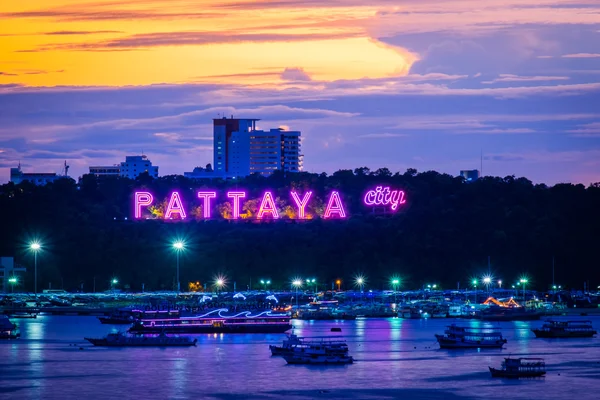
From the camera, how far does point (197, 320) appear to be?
150 m

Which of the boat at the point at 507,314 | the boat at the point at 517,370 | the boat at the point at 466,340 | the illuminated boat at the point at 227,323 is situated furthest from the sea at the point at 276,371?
the boat at the point at 507,314

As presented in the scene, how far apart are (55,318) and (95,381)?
94254 mm

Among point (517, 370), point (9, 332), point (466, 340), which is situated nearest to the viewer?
point (517, 370)

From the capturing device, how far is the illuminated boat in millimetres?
149875

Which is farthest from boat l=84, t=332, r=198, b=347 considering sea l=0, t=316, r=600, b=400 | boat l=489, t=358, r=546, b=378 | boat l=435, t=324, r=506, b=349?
boat l=489, t=358, r=546, b=378

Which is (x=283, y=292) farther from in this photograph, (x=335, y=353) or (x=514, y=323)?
(x=335, y=353)

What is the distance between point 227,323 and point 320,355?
40.2m

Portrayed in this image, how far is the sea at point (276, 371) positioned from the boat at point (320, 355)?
1.05 metres

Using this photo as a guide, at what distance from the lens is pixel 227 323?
152 meters

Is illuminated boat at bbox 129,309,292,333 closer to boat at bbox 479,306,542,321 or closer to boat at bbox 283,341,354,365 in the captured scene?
boat at bbox 283,341,354,365

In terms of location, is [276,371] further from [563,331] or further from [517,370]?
[563,331]

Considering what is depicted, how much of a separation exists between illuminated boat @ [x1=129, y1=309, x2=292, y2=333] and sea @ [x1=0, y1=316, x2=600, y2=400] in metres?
4.79

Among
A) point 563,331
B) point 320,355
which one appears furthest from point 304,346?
point 563,331

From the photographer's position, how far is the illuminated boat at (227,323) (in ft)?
492
